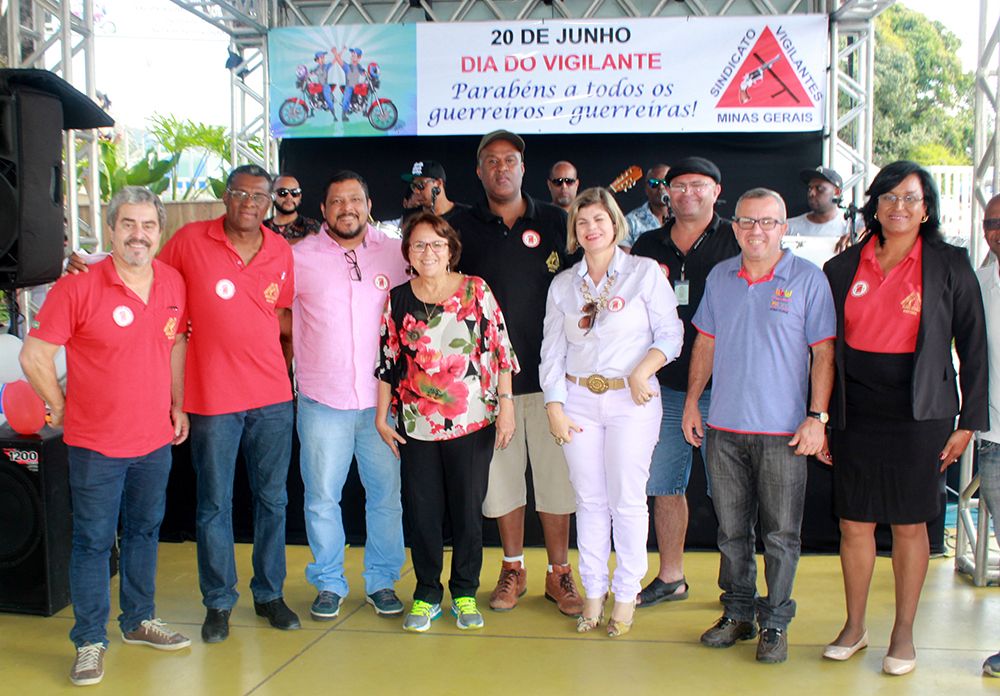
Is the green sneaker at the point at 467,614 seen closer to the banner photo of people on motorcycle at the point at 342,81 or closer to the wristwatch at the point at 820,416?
the wristwatch at the point at 820,416

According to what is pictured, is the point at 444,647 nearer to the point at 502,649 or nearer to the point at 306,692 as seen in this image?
the point at 502,649

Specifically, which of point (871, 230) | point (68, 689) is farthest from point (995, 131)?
point (68, 689)

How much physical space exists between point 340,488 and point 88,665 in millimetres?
1070

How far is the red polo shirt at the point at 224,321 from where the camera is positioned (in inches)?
129

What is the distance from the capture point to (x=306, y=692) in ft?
9.75

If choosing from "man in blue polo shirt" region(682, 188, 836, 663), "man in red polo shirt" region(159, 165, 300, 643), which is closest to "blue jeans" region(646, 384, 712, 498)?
"man in blue polo shirt" region(682, 188, 836, 663)

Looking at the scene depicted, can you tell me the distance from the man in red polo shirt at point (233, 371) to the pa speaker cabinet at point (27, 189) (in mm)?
475

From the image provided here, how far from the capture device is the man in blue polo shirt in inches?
118

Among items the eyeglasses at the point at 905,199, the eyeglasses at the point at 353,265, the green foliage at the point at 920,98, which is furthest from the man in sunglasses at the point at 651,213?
the green foliage at the point at 920,98

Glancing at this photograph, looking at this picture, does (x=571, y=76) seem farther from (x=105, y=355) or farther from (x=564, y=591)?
(x=105, y=355)

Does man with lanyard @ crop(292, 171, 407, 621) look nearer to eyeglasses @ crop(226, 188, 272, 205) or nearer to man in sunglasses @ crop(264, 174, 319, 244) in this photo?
eyeglasses @ crop(226, 188, 272, 205)

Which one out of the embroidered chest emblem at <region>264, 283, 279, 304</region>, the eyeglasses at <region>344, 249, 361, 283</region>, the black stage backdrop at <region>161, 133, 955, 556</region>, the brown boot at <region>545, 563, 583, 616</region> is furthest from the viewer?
the black stage backdrop at <region>161, 133, 955, 556</region>

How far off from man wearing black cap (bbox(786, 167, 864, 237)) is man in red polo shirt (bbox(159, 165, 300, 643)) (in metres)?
4.00

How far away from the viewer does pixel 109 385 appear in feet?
9.89
